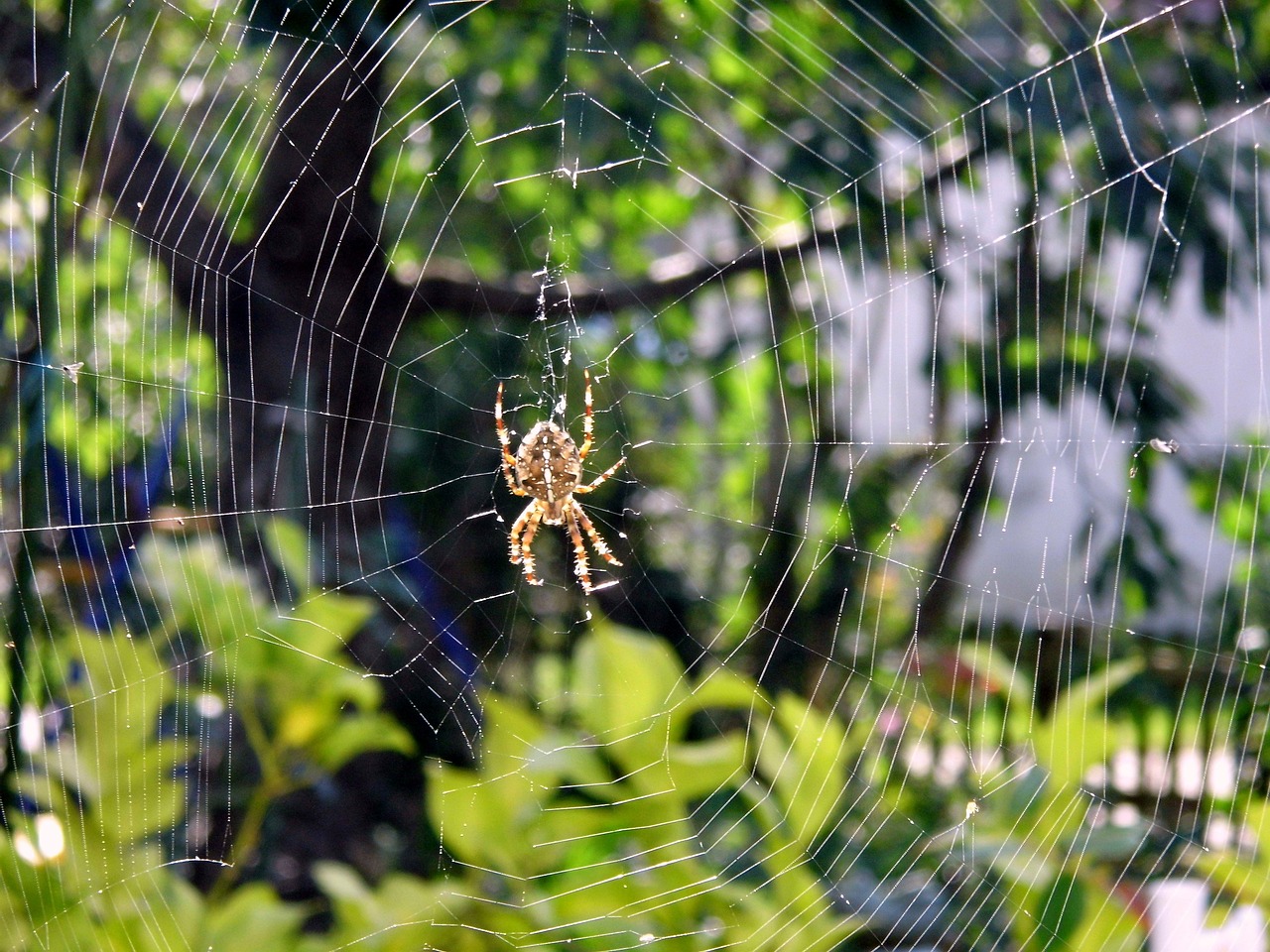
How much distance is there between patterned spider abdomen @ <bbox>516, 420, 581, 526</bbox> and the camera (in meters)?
2.93

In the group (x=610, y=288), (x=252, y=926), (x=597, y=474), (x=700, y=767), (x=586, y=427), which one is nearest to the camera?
(x=252, y=926)

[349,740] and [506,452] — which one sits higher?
[506,452]

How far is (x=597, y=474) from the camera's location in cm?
314

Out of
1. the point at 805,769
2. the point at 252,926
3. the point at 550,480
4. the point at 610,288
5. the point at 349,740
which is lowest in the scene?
the point at 252,926

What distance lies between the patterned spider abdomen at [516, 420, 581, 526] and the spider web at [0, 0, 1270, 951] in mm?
140

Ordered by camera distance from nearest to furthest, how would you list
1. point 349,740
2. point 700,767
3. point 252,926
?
point 252,926 < point 700,767 < point 349,740

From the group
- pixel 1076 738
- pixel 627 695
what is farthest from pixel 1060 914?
pixel 627 695

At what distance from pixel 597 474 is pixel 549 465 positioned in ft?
0.80

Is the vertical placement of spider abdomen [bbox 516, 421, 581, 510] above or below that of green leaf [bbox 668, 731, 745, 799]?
above

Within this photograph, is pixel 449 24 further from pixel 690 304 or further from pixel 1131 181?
pixel 1131 181

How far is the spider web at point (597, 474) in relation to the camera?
201 cm

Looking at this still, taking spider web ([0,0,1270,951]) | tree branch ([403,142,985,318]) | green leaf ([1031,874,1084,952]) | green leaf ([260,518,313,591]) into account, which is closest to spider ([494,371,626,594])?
spider web ([0,0,1270,951])

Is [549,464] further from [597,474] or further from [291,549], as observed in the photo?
[291,549]

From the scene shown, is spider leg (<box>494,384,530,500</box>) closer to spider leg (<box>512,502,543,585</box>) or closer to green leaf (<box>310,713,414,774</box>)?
spider leg (<box>512,502,543,585</box>)
